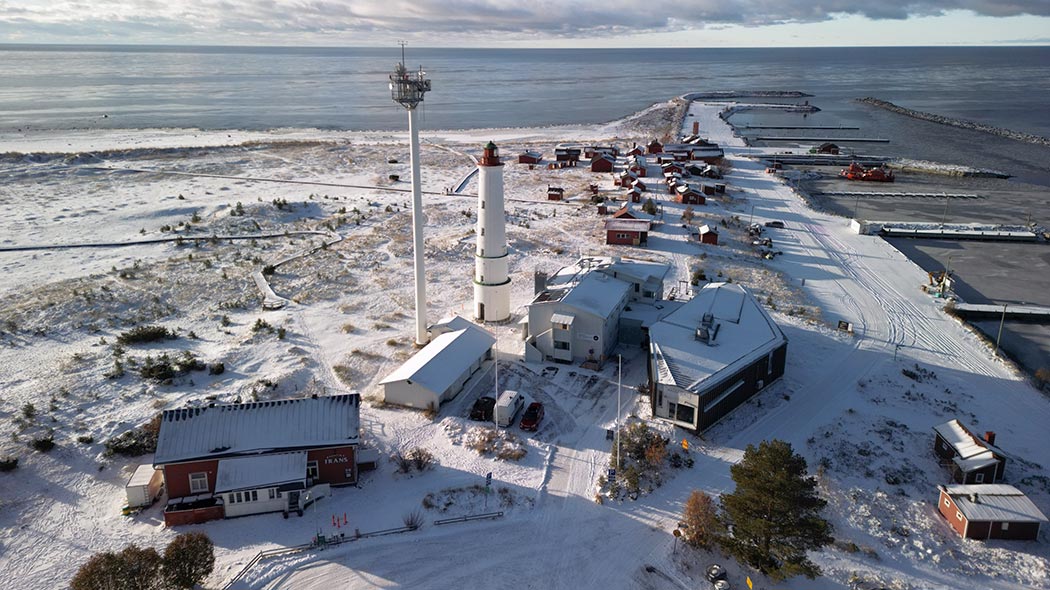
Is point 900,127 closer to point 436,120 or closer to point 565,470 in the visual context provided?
point 436,120

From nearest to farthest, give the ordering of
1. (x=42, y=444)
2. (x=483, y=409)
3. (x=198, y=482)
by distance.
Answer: (x=198, y=482)
(x=42, y=444)
(x=483, y=409)

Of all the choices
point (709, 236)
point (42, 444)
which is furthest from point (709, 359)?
point (42, 444)

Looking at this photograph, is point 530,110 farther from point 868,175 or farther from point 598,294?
point 598,294

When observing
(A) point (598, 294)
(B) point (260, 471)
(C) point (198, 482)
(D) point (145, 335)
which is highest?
(A) point (598, 294)

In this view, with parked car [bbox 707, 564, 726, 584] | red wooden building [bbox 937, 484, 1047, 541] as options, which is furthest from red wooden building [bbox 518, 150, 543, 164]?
parked car [bbox 707, 564, 726, 584]

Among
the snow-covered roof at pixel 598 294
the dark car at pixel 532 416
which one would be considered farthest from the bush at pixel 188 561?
the snow-covered roof at pixel 598 294

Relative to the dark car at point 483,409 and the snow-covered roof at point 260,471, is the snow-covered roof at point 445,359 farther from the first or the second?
the snow-covered roof at point 260,471

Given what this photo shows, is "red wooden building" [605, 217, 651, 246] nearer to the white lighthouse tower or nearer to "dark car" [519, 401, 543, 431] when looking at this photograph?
the white lighthouse tower
